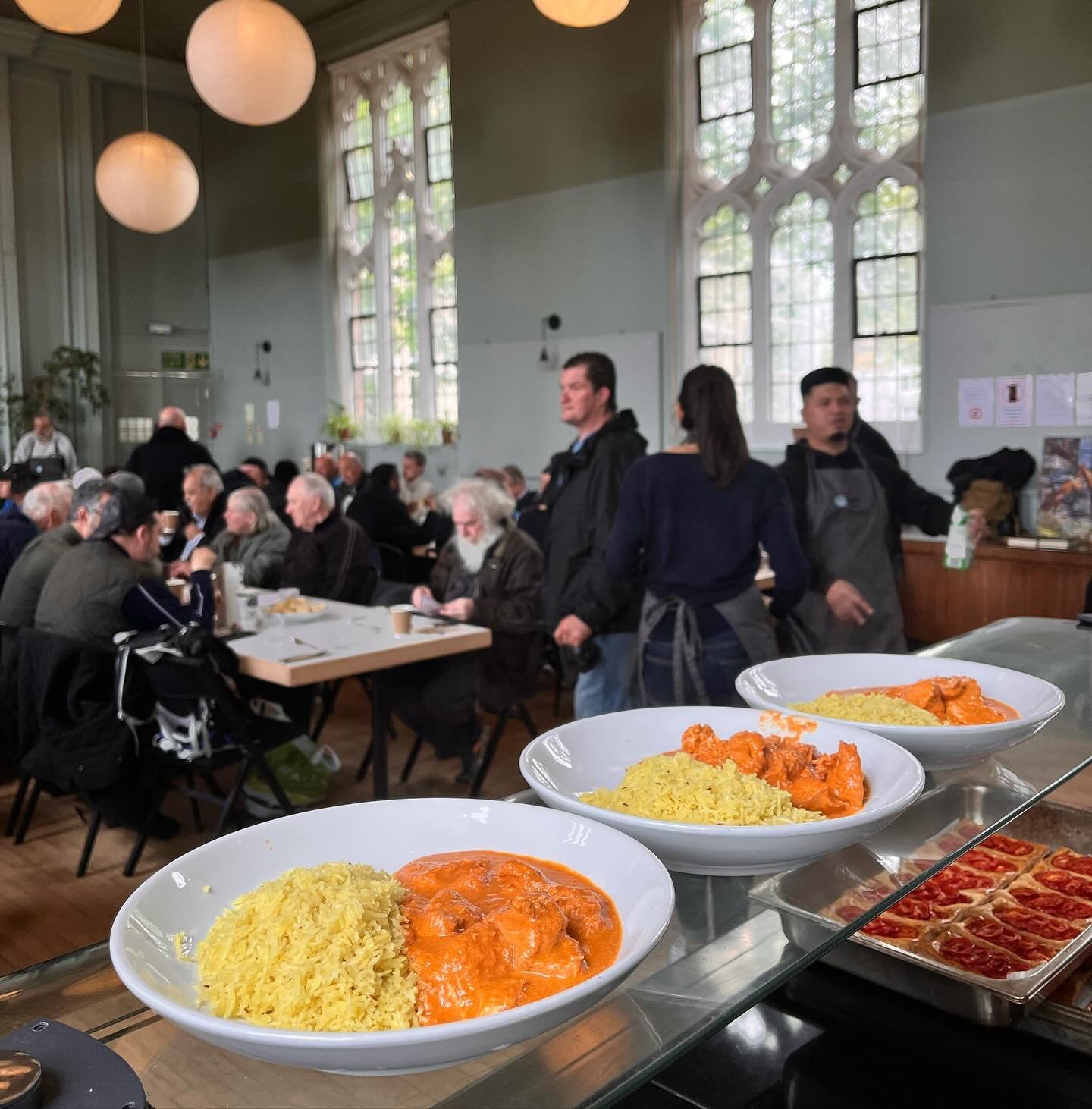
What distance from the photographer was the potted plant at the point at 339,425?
12406 mm

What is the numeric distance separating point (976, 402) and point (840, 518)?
14.3 ft

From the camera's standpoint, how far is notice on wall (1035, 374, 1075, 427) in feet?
22.6

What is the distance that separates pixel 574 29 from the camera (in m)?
9.52

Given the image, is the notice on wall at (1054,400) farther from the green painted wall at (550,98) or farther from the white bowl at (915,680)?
the white bowl at (915,680)

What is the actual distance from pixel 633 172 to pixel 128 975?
9.39 metres

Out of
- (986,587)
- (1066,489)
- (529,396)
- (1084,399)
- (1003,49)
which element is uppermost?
(1003,49)

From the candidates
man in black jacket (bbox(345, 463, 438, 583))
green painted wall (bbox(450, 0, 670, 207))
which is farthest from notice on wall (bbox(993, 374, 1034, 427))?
man in black jacket (bbox(345, 463, 438, 583))

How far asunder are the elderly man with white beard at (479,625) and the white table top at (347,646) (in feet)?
0.39

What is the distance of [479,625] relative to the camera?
15.2 ft

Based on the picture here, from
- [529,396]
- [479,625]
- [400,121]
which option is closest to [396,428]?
[529,396]

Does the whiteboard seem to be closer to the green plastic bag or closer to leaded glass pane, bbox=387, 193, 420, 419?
leaded glass pane, bbox=387, 193, 420, 419

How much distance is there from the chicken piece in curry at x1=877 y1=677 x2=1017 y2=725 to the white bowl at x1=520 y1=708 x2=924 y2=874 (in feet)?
0.73

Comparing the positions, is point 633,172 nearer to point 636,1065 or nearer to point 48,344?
point 48,344

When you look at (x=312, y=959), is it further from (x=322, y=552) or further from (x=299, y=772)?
(x=322, y=552)
